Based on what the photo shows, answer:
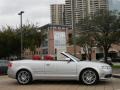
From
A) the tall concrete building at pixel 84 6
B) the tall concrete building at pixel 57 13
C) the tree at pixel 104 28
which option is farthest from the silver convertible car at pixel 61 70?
the tall concrete building at pixel 57 13

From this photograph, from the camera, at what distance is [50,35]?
8856 cm

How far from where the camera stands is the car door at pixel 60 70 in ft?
48.4

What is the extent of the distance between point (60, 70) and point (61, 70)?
0.14 ft

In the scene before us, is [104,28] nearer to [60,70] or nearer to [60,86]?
[60,70]

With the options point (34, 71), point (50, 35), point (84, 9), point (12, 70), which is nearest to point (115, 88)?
point (34, 71)

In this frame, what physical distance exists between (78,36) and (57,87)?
2692 centimetres

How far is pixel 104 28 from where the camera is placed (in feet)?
121

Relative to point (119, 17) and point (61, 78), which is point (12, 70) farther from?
point (119, 17)

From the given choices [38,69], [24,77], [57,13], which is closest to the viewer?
[38,69]

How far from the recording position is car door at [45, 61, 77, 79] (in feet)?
48.4

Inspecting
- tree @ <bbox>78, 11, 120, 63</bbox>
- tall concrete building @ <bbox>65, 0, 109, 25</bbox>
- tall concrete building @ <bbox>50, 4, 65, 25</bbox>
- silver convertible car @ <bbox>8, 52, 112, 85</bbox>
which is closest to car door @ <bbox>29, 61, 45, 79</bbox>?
silver convertible car @ <bbox>8, 52, 112, 85</bbox>

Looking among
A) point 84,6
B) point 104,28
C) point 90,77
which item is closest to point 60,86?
point 90,77

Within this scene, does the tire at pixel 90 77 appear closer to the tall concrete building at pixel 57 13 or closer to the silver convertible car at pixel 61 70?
the silver convertible car at pixel 61 70

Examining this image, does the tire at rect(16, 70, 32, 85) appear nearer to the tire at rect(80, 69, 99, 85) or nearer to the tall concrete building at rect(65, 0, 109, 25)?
the tire at rect(80, 69, 99, 85)
